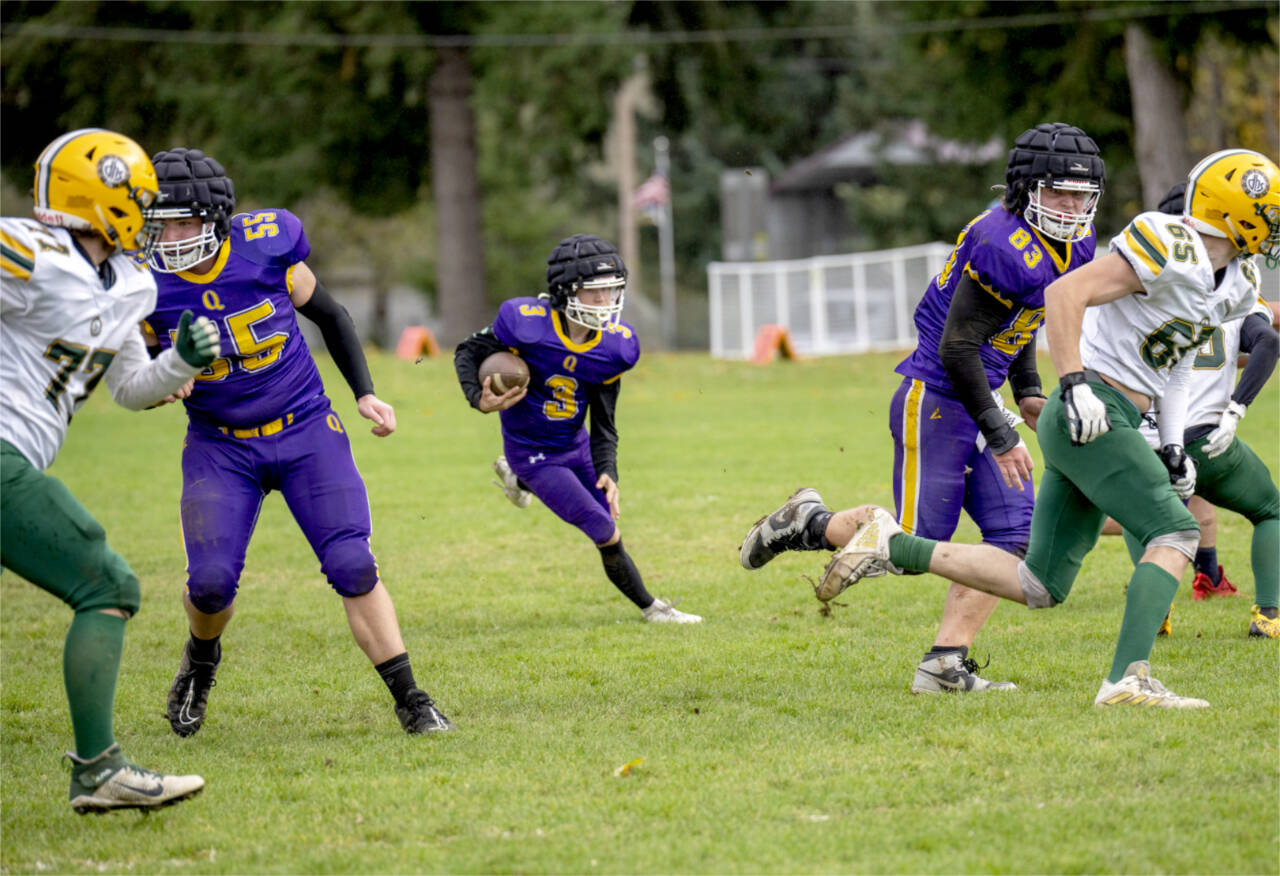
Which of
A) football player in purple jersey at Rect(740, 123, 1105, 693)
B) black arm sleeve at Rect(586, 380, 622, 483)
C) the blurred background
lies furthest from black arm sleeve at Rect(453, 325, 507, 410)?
Result: the blurred background

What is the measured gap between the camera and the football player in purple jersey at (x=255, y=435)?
5316 mm

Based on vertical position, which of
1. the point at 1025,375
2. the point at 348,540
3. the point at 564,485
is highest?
the point at 1025,375

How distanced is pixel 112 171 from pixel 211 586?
66.9 inches

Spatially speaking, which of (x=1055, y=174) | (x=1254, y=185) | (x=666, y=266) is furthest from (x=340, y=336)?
(x=666, y=266)

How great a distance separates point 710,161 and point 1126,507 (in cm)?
4582

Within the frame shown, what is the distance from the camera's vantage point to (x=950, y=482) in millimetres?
5742

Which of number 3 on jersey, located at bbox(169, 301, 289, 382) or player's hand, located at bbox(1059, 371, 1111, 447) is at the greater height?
number 3 on jersey, located at bbox(169, 301, 289, 382)

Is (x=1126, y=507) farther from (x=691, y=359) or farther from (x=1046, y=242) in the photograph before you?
(x=691, y=359)

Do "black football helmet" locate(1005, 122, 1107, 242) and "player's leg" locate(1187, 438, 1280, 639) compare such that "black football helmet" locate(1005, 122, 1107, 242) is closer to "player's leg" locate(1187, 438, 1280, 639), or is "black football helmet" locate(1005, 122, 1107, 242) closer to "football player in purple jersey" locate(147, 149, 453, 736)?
"player's leg" locate(1187, 438, 1280, 639)

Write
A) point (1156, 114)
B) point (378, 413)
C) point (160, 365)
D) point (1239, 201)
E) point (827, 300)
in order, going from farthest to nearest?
point (827, 300) → point (1156, 114) → point (378, 413) → point (1239, 201) → point (160, 365)

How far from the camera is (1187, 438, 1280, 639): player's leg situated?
20.6ft

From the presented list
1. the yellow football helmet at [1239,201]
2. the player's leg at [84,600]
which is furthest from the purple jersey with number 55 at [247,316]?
the yellow football helmet at [1239,201]

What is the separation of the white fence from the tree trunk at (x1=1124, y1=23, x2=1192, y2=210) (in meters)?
4.37

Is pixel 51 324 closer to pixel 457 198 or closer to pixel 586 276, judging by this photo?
pixel 586 276
